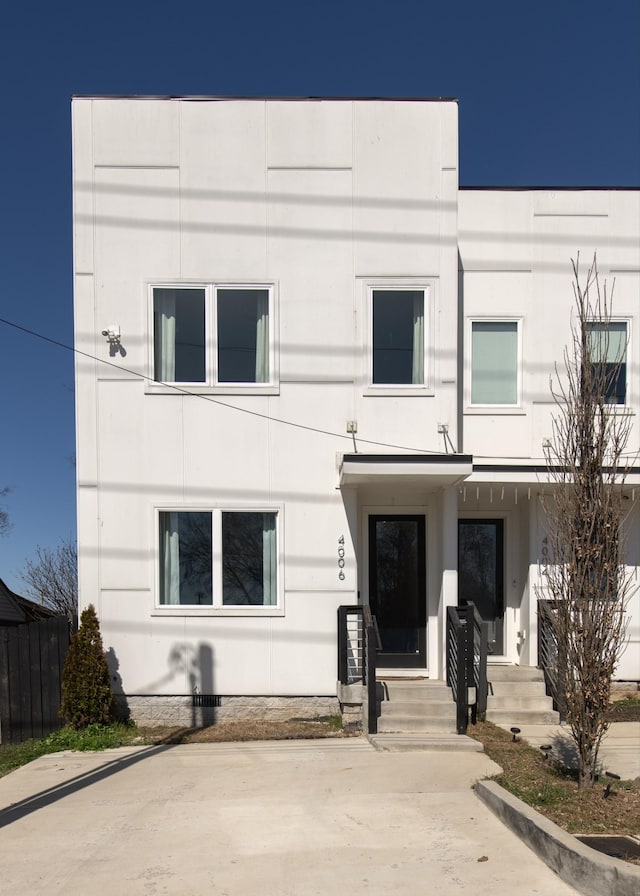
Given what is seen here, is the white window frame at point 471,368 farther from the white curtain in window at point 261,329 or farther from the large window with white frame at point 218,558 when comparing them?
the large window with white frame at point 218,558

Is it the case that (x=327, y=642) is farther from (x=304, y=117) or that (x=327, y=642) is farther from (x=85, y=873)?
(x=304, y=117)

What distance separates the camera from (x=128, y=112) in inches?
380

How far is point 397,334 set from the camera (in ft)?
31.9

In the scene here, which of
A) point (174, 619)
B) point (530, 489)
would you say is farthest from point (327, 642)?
point (530, 489)

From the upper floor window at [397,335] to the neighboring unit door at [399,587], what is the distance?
6.89ft

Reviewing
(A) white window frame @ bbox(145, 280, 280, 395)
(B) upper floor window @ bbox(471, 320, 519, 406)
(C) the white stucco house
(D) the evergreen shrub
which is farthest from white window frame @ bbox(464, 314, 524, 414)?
(D) the evergreen shrub

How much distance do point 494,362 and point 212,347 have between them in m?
4.14

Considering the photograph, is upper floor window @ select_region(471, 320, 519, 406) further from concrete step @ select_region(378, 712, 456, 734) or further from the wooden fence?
the wooden fence

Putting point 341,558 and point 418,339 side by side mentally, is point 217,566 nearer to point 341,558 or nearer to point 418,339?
point 341,558

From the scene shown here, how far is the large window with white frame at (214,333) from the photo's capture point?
9.60 meters

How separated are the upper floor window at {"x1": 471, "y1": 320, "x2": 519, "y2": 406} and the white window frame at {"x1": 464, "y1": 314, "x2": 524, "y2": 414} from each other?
0.07 ft

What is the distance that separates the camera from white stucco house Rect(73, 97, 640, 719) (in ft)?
30.5

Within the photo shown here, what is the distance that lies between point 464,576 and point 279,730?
372cm

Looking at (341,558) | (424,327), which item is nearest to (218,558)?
(341,558)
